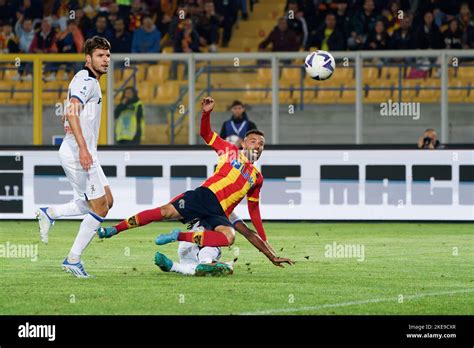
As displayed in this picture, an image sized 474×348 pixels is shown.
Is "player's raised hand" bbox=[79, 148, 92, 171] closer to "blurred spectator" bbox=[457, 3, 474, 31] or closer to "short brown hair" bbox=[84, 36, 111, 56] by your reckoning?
"short brown hair" bbox=[84, 36, 111, 56]

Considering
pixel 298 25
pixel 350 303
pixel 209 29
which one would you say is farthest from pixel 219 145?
pixel 209 29

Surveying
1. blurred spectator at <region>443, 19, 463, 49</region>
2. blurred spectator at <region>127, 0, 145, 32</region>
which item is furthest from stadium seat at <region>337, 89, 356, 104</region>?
blurred spectator at <region>127, 0, 145, 32</region>

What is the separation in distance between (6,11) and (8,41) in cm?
143

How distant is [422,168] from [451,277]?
276 inches

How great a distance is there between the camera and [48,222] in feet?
41.4

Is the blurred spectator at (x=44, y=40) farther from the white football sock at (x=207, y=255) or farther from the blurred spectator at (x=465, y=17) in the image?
the white football sock at (x=207, y=255)

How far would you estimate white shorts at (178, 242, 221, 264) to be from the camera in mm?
12250

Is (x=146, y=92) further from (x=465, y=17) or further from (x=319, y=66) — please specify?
(x=465, y=17)

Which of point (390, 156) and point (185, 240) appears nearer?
point (185, 240)

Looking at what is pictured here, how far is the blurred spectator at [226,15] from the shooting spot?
24.6 meters

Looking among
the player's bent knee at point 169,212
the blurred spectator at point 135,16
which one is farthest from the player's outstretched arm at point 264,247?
the blurred spectator at point 135,16

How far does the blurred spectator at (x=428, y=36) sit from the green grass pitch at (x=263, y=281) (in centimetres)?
529
